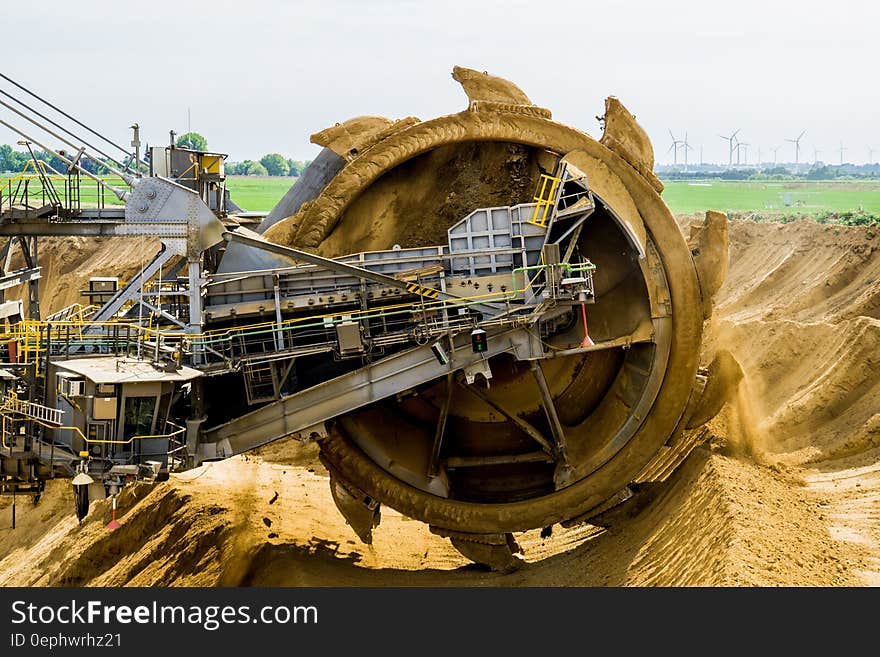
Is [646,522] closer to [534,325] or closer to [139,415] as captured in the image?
[534,325]

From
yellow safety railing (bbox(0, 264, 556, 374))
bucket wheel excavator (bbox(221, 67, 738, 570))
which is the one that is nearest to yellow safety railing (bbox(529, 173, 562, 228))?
bucket wheel excavator (bbox(221, 67, 738, 570))

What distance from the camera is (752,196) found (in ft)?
299

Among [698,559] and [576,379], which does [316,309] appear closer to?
[576,379]

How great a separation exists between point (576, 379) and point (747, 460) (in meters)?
3.11

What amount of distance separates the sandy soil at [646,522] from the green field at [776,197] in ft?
139

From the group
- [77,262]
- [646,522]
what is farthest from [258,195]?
[646,522]

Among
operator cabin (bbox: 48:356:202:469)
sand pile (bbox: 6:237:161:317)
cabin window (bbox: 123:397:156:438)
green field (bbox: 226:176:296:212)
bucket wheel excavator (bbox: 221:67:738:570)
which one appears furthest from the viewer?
green field (bbox: 226:176:296:212)

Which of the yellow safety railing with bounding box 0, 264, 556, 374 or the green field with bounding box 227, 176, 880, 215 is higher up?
the green field with bounding box 227, 176, 880, 215

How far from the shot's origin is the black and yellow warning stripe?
17.8 metres

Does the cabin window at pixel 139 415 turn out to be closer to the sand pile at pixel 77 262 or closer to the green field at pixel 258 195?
the sand pile at pixel 77 262

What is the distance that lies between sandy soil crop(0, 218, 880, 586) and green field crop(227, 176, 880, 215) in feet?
110

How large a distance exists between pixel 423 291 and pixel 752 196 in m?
77.4

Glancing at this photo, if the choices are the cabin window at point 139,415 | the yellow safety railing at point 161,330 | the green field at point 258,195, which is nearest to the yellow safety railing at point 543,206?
the yellow safety railing at point 161,330

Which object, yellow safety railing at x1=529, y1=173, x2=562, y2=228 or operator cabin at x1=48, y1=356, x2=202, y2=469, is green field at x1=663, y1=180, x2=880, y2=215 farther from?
operator cabin at x1=48, y1=356, x2=202, y2=469
